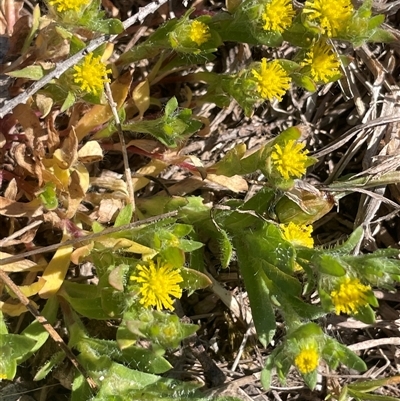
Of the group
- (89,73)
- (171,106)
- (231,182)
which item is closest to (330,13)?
(171,106)

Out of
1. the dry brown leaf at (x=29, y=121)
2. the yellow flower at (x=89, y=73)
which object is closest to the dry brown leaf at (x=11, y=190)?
the dry brown leaf at (x=29, y=121)

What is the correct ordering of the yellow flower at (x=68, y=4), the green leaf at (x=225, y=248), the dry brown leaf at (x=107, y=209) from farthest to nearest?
the dry brown leaf at (x=107, y=209) → the green leaf at (x=225, y=248) → the yellow flower at (x=68, y=4)

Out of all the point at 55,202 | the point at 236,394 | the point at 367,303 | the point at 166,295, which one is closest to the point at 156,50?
the point at 55,202

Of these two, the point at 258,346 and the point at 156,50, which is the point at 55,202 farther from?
the point at 258,346

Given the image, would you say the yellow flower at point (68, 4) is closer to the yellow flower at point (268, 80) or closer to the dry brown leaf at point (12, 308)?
the yellow flower at point (268, 80)

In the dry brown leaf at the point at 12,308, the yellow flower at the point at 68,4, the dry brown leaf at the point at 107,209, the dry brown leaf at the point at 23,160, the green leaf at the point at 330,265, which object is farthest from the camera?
the dry brown leaf at the point at 107,209

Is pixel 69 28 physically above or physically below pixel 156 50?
above

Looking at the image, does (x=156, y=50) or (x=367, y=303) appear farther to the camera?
(x=156, y=50)
